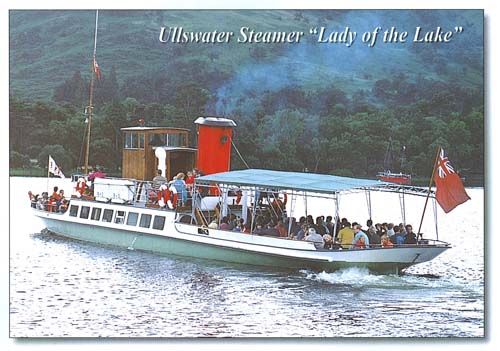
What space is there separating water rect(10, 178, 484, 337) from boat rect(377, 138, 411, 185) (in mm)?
1056

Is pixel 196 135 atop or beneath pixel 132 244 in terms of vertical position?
atop

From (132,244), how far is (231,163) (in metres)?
2.43

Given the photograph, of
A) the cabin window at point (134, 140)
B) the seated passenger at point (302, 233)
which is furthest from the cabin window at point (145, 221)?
the seated passenger at point (302, 233)

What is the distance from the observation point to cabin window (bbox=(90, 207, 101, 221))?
20.1 meters

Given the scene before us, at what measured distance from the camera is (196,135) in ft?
63.1

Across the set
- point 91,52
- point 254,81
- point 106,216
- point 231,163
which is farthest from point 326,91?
point 106,216

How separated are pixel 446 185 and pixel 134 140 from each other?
6147 mm

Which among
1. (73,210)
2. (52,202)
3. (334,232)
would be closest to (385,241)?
(334,232)

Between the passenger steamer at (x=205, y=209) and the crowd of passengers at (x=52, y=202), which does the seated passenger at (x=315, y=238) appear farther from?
the crowd of passengers at (x=52, y=202)

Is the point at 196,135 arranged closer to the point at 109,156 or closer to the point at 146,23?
the point at 109,156

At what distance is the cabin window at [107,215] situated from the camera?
65.2 feet

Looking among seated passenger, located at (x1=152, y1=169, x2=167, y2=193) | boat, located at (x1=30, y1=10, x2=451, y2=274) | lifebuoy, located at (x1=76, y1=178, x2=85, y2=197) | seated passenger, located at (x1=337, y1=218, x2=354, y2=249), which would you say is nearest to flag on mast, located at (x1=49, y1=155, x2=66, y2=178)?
boat, located at (x1=30, y1=10, x2=451, y2=274)

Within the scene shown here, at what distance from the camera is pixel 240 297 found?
16.2 meters

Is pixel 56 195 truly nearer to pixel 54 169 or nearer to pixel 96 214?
pixel 96 214
